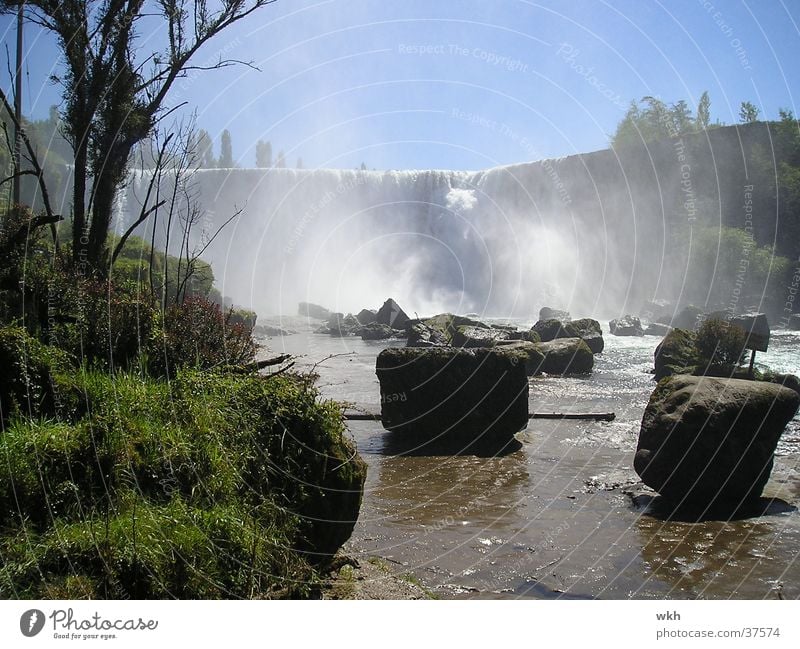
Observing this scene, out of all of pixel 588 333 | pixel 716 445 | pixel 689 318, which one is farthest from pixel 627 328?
pixel 716 445

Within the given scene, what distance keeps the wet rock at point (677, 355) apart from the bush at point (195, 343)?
40.4ft

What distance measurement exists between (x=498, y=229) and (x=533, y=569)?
44096mm

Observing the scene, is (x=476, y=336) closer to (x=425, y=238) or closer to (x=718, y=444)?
(x=718, y=444)

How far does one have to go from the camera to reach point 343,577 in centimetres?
550

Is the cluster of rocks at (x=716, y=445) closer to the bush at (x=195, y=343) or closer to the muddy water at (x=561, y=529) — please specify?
the muddy water at (x=561, y=529)

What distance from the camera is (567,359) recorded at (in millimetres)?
21234

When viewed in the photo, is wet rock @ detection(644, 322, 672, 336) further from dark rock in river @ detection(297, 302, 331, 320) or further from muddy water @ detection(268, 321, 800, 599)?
muddy water @ detection(268, 321, 800, 599)

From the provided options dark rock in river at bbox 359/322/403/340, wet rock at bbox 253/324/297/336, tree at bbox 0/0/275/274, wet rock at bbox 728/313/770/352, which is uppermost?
tree at bbox 0/0/275/274

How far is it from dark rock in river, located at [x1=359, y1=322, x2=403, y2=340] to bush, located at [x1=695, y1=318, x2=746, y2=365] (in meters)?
17.2

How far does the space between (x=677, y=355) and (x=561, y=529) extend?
1183 cm

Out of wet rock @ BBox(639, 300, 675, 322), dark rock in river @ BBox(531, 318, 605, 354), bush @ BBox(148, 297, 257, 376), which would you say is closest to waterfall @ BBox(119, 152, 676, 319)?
wet rock @ BBox(639, 300, 675, 322)

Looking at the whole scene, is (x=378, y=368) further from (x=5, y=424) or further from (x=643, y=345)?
(x=643, y=345)

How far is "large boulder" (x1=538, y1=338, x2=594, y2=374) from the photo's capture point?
69.4ft
